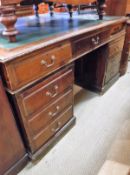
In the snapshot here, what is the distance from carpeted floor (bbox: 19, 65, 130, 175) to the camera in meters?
1.12

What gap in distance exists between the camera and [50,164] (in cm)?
114

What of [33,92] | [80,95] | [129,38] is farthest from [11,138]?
[129,38]

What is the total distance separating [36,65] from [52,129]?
56 cm

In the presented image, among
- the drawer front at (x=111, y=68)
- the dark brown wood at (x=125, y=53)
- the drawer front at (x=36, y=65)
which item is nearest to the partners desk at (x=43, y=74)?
the drawer front at (x=36, y=65)

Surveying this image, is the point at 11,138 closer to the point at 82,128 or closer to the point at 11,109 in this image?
the point at 11,109

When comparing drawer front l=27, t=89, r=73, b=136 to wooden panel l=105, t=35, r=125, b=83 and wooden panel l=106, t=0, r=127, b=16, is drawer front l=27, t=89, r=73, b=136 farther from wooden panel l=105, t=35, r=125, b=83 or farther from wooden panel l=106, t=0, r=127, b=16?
wooden panel l=106, t=0, r=127, b=16

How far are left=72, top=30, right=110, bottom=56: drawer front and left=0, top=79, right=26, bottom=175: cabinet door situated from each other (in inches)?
22.7

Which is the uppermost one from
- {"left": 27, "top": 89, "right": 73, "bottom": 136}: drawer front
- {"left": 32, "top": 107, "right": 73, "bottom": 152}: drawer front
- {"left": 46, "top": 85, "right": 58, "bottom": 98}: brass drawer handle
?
{"left": 46, "top": 85, "right": 58, "bottom": 98}: brass drawer handle

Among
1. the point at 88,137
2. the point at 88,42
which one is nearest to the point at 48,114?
the point at 88,137

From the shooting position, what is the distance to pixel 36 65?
813mm

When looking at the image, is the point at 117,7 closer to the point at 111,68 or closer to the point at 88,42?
the point at 111,68

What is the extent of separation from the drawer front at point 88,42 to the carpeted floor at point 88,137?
2.33 ft

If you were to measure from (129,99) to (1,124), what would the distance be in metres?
1.47

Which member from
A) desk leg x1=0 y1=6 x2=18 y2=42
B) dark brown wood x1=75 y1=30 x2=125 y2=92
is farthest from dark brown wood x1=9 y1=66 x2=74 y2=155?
dark brown wood x1=75 y1=30 x2=125 y2=92
